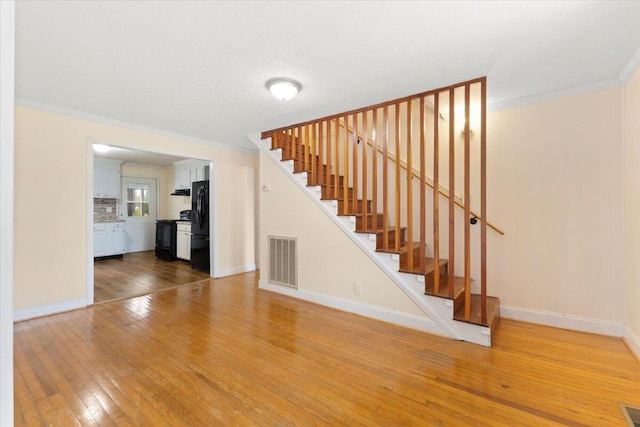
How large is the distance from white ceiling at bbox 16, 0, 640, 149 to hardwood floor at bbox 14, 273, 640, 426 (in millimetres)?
2390

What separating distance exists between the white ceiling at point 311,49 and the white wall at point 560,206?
0.30 meters

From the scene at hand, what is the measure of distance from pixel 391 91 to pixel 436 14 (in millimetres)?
1104

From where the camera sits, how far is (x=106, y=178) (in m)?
6.68

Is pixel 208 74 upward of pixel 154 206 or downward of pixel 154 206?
upward

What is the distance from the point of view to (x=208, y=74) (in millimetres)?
2492

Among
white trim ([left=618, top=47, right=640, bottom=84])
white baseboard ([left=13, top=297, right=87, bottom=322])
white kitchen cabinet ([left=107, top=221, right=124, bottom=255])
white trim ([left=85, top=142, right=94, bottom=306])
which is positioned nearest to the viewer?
white trim ([left=618, top=47, right=640, bottom=84])

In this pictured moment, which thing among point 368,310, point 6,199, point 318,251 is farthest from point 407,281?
point 6,199

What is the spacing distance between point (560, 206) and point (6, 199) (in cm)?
390

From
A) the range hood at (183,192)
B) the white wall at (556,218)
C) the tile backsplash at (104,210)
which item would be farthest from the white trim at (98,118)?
the tile backsplash at (104,210)

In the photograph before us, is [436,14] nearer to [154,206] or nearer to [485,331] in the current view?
[485,331]

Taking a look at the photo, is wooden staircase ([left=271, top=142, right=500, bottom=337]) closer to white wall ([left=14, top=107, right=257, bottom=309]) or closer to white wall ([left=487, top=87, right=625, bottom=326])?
white wall ([left=487, top=87, right=625, bottom=326])

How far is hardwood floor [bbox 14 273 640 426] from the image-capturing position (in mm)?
1674

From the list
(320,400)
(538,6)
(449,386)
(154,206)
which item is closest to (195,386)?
(320,400)

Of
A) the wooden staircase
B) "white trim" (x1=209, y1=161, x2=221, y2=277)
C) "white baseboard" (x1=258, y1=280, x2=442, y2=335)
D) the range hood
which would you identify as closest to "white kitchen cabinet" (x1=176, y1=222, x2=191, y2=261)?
the range hood
